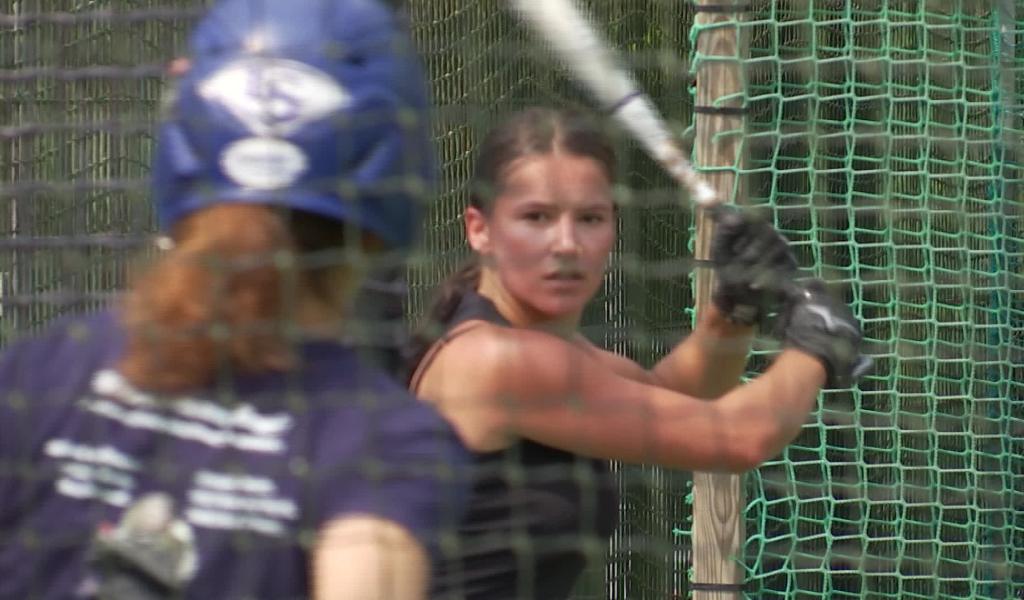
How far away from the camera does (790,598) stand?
503 centimetres

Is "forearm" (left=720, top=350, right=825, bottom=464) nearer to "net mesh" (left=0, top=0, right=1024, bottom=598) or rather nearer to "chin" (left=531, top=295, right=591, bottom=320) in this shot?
"chin" (left=531, top=295, right=591, bottom=320)

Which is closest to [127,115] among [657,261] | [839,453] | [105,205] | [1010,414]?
[105,205]

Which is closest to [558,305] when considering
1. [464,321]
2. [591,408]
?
[464,321]

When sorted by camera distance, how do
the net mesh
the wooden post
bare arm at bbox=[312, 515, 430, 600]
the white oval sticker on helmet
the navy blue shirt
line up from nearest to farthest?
bare arm at bbox=[312, 515, 430, 600], the navy blue shirt, the white oval sticker on helmet, the wooden post, the net mesh

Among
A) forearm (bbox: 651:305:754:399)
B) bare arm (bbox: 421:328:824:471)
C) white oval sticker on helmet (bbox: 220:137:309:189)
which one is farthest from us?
forearm (bbox: 651:305:754:399)

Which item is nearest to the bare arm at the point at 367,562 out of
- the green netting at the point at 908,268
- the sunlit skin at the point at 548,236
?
the sunlit skin at the point at 548,236

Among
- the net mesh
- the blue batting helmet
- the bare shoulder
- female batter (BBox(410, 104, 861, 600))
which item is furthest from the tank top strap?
the net mesh

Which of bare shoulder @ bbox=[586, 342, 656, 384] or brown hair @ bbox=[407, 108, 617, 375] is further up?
brown hair @ bbox=[407, 108, 617, 375]

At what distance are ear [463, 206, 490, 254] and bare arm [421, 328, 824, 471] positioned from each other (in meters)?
0.36

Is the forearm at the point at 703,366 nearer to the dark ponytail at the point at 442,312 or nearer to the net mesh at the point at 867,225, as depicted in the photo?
A: the dark ponytail at the point at 442,312

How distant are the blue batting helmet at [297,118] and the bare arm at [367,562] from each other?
16.1 inches

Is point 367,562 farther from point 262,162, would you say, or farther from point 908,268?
point 908,268

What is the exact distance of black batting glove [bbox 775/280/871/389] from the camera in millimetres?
3037

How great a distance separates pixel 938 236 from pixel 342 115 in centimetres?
367
